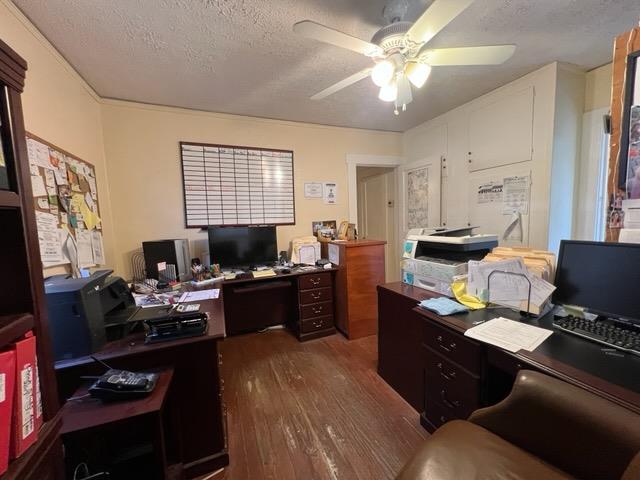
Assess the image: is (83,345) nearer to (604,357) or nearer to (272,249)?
(272,249)

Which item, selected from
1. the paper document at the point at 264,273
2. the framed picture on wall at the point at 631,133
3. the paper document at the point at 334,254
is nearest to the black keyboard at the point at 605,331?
the framed picture on wall at the point at 631,133

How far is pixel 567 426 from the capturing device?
861 mm

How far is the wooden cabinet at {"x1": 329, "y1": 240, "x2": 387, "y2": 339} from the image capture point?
2.78 metres

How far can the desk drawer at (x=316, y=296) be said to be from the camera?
284 centimetres

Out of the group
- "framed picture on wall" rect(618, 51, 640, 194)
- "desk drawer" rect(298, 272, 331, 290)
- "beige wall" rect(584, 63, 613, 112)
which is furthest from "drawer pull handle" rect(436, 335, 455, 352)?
"beige wall" rect(584, 63, 613, 112)

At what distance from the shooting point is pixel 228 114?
2918 mm

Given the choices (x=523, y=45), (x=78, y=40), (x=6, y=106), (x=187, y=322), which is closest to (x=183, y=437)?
(x=187, y=322)

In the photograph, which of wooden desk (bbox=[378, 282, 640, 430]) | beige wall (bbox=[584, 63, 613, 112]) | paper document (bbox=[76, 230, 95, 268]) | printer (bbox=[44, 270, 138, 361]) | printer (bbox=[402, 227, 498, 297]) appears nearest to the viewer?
Answer: wooden desk (bbox=[378, 282, 640, 430])

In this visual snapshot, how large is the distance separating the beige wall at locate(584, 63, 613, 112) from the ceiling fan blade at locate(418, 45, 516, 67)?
4.98 feet

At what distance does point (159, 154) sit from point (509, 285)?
312cm

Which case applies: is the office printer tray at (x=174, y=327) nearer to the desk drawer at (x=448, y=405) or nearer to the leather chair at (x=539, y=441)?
the leather chair at (x=539, y=441)

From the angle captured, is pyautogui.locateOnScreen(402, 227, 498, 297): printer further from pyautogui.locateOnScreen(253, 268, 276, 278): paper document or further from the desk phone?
the desk phone

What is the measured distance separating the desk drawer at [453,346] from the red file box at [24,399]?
1477 millimetres

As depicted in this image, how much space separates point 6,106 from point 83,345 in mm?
1052
